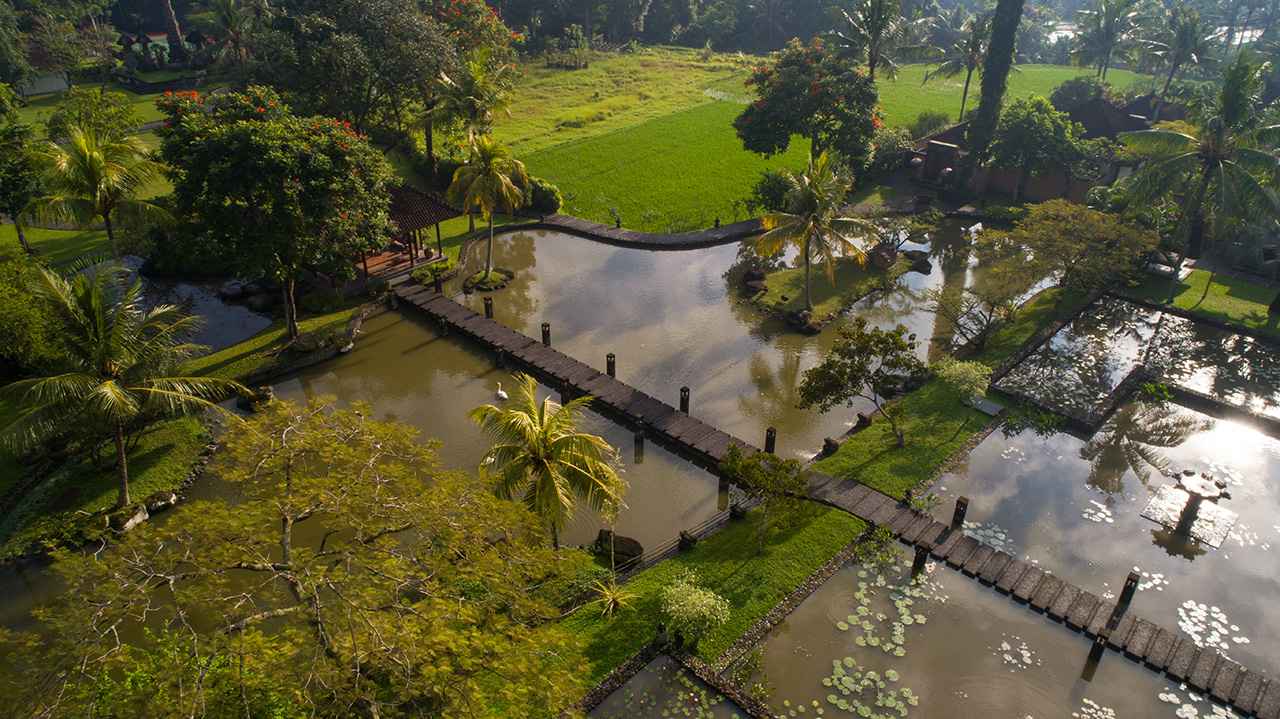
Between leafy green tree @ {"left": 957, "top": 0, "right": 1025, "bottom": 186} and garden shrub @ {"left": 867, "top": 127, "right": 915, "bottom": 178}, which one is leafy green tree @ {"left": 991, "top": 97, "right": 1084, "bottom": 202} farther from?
garden shrub @ {"left": 867, "top": 127, "right": 915, "bottom": 178}

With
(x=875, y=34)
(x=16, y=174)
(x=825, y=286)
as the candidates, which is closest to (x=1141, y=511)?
(x=825, y=286)

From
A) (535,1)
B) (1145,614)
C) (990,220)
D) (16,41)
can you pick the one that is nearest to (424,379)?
(1145,614)

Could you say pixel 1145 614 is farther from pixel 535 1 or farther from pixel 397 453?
pixel 535 1

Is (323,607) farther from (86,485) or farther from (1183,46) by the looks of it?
(1183,46)

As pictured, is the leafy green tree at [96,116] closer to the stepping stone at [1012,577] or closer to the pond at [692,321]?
the pond at [692,321]

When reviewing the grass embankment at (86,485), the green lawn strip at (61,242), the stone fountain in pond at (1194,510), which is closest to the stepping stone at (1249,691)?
the stone fountain in pond at (1194,510)

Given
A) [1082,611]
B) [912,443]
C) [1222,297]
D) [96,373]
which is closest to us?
[1082,611]

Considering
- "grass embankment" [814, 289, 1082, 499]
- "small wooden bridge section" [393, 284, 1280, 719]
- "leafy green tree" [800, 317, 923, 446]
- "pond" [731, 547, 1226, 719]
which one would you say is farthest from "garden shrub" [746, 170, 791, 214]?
"pond" [731, 547, 1226, 719]
